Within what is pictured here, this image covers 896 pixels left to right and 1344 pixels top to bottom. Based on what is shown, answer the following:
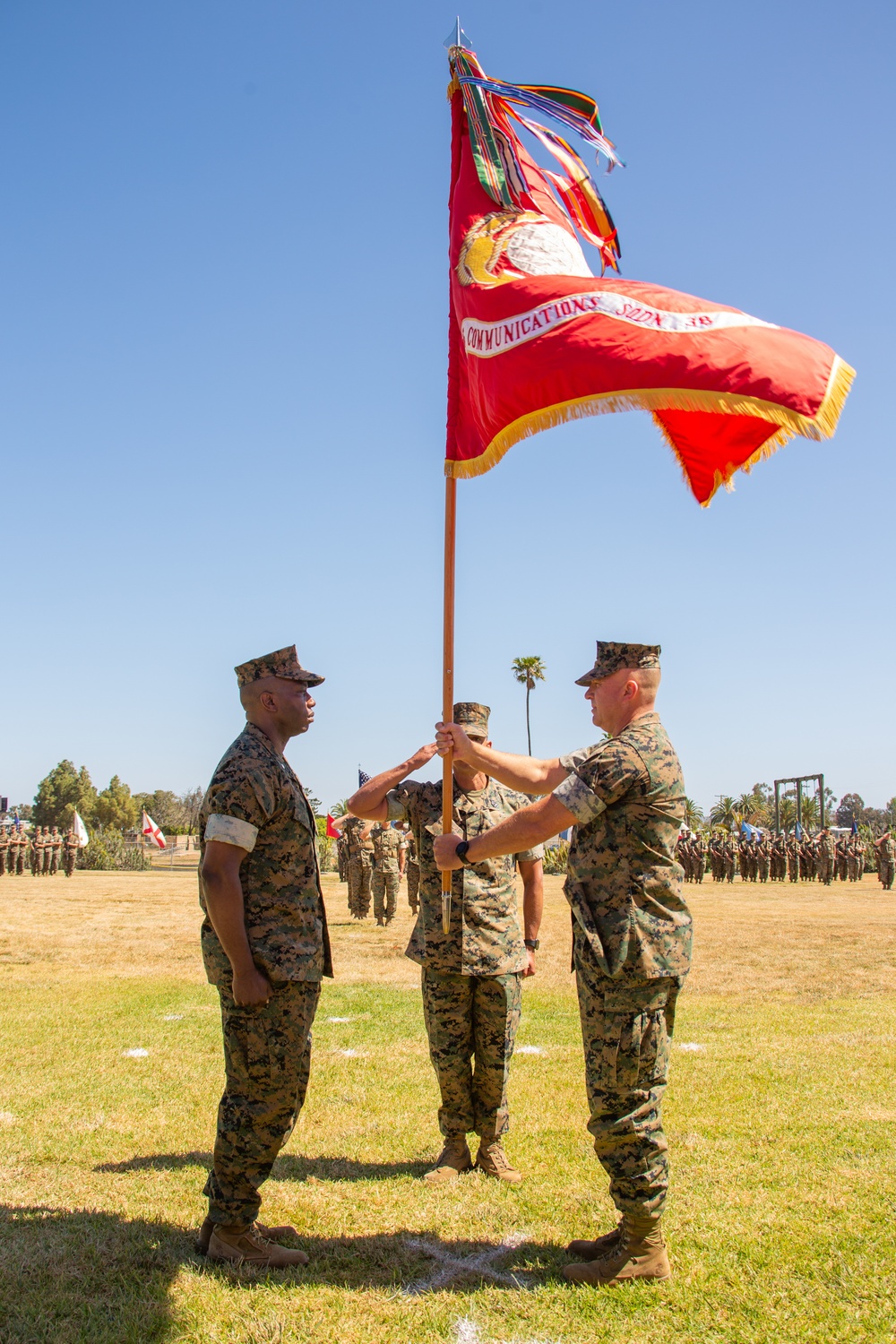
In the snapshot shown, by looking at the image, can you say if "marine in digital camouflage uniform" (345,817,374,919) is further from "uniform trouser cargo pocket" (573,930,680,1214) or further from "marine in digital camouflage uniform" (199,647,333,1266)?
"uniform trouser cargo pocket" (573,930,680,1214)

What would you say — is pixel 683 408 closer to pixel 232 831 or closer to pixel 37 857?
pixel 232 831

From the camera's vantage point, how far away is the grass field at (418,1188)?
126 inches

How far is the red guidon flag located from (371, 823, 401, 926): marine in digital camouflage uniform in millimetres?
12561

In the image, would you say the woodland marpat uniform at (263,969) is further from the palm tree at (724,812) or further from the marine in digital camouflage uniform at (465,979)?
the palm tree at (724,812)

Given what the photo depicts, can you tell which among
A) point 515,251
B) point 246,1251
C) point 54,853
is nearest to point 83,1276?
point 246,1251

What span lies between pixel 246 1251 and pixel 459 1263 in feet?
2.68

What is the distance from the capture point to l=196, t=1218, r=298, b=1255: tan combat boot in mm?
3646

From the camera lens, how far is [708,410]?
3.70 meters

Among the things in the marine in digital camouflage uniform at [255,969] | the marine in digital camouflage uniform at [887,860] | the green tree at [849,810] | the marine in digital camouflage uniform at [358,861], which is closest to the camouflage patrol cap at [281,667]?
the marine in digital camouflage uniform at [255,969]

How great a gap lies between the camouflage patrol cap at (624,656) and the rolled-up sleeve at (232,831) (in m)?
1.56

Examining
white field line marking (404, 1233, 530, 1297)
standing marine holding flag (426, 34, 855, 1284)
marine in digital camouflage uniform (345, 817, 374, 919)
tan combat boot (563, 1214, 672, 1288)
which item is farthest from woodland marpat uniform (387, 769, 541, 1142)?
marine in digital camouflage uniform (345, 817, 374, 919)

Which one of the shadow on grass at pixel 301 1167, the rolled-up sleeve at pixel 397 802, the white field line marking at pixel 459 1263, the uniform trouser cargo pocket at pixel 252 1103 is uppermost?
the rolled-up sleeve at pixel 397 802

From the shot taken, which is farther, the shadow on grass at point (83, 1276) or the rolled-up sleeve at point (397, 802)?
the rolled-up sleeve at point (397, 802)

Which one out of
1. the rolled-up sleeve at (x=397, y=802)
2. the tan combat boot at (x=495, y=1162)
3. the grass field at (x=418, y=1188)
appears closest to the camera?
the grass field at (x=418, y=1188)
